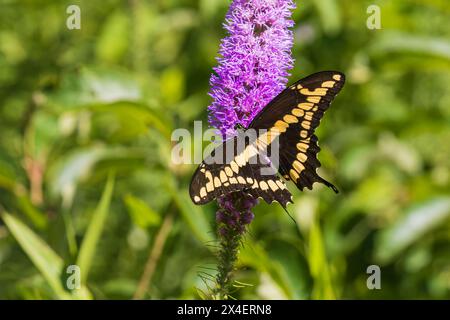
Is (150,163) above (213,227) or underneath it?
above

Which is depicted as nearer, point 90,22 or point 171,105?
point 171,105

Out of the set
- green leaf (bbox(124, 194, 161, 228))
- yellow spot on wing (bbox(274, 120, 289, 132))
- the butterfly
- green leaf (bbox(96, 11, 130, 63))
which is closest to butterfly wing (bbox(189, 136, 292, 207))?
the butterfly

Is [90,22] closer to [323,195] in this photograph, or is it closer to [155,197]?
[155,197]

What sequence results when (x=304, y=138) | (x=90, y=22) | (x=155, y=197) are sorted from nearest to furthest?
(x=304, y=138) < (x=155, y=197) < (x=90, y=22)

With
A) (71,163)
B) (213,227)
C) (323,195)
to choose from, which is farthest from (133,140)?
(213,227)

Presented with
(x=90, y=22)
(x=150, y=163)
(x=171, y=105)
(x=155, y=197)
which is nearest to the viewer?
(x=150, y=163)

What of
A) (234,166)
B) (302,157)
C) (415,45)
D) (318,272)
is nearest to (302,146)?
A: (302,157)

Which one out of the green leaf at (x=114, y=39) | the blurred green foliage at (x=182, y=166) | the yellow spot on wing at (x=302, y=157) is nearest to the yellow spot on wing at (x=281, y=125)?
the yellow spot on wing at (x=302, y=157)

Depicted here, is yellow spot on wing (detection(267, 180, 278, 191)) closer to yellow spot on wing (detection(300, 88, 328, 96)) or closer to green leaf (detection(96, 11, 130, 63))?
yellow spot on wing (detection(300, 88, 328, 96))

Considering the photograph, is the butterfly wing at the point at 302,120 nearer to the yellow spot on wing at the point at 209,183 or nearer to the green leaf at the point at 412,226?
the yellow spot on wing at the point at 209,183
